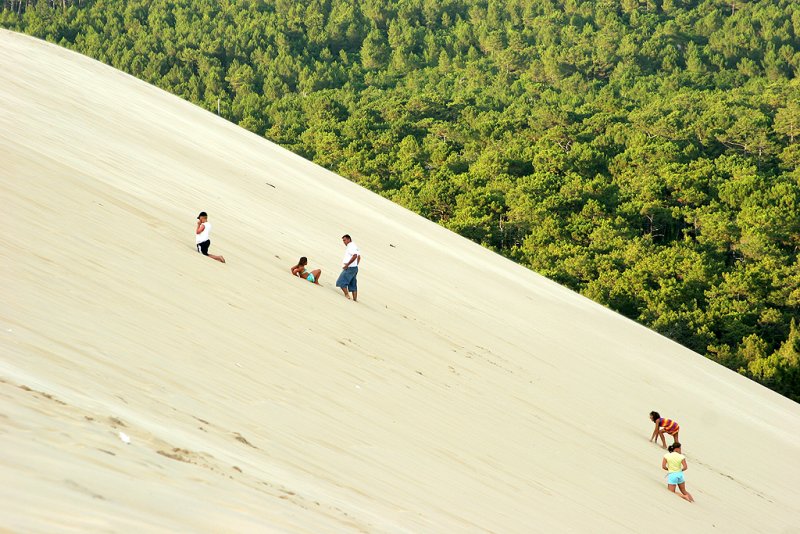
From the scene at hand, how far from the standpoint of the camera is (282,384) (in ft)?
21.6

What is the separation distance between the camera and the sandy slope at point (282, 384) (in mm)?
4234

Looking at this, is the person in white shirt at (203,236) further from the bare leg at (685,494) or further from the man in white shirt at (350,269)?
the bare leg at (685,494)

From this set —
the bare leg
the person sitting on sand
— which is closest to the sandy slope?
the bare leg

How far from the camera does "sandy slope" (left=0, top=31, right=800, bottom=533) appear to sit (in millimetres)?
4234

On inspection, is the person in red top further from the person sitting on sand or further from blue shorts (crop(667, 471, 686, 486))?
the person sitting on sand

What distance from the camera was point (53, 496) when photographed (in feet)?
10.9

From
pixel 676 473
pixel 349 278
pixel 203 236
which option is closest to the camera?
pixel 676 473

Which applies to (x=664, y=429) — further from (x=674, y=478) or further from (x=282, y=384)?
(x=282, y=384)

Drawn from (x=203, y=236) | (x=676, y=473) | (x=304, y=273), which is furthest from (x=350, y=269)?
(x=676, y=473)

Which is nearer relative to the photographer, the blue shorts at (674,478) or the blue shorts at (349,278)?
the blue shorts at (674,478)

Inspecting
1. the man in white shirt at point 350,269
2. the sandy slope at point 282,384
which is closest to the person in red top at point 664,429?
the sandy slope at point 282,384

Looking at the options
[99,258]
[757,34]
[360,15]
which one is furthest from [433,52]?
[99,258]

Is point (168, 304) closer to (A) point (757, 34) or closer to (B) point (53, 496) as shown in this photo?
(B) point (53, 496)

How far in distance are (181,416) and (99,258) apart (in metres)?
3.06
